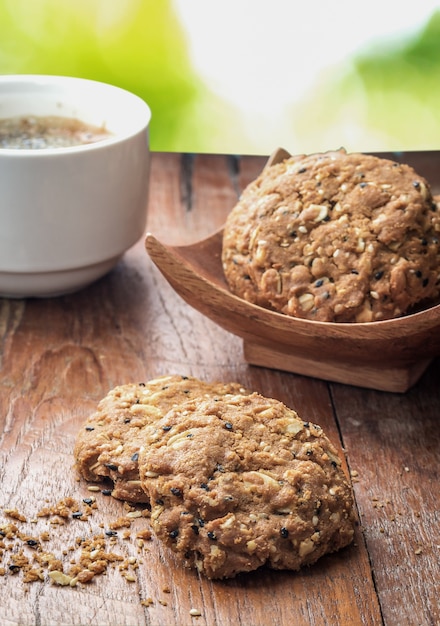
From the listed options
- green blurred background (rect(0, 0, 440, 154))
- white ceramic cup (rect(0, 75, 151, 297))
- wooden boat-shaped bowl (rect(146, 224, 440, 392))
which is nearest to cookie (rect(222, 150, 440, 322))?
wooden boat-shaped bowl (rect(146, 224, 440, 392))

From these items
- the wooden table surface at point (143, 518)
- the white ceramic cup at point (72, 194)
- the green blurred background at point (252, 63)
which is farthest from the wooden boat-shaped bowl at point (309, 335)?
the green blurred background at point (252, 63)

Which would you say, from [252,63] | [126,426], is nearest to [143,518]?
[126,426]

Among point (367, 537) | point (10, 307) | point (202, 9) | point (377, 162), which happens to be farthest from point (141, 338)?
point (202, 9)

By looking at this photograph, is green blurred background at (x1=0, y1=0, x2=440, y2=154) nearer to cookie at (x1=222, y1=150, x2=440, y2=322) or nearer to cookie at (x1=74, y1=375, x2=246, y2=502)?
cookie at (x1=222, y1=150, x2=440, y2=322)

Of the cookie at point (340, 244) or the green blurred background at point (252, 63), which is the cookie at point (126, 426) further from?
the green blurred background at point (252, 63)

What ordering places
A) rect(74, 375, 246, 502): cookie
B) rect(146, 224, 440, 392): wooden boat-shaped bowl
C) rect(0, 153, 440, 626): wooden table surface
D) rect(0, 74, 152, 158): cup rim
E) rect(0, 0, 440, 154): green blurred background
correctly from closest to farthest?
rect(0, 153, 440, 626): wooden table surface
rect(74, 375, 246, 502): cookie
rect(146, 224, 440, 392): wooden boat-shaped bowl
rect(0, 74, 152, 158): cup rim
rect(0, 0, 440, 154): green blurred background

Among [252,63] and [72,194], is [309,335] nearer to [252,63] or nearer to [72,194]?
[72,194]
